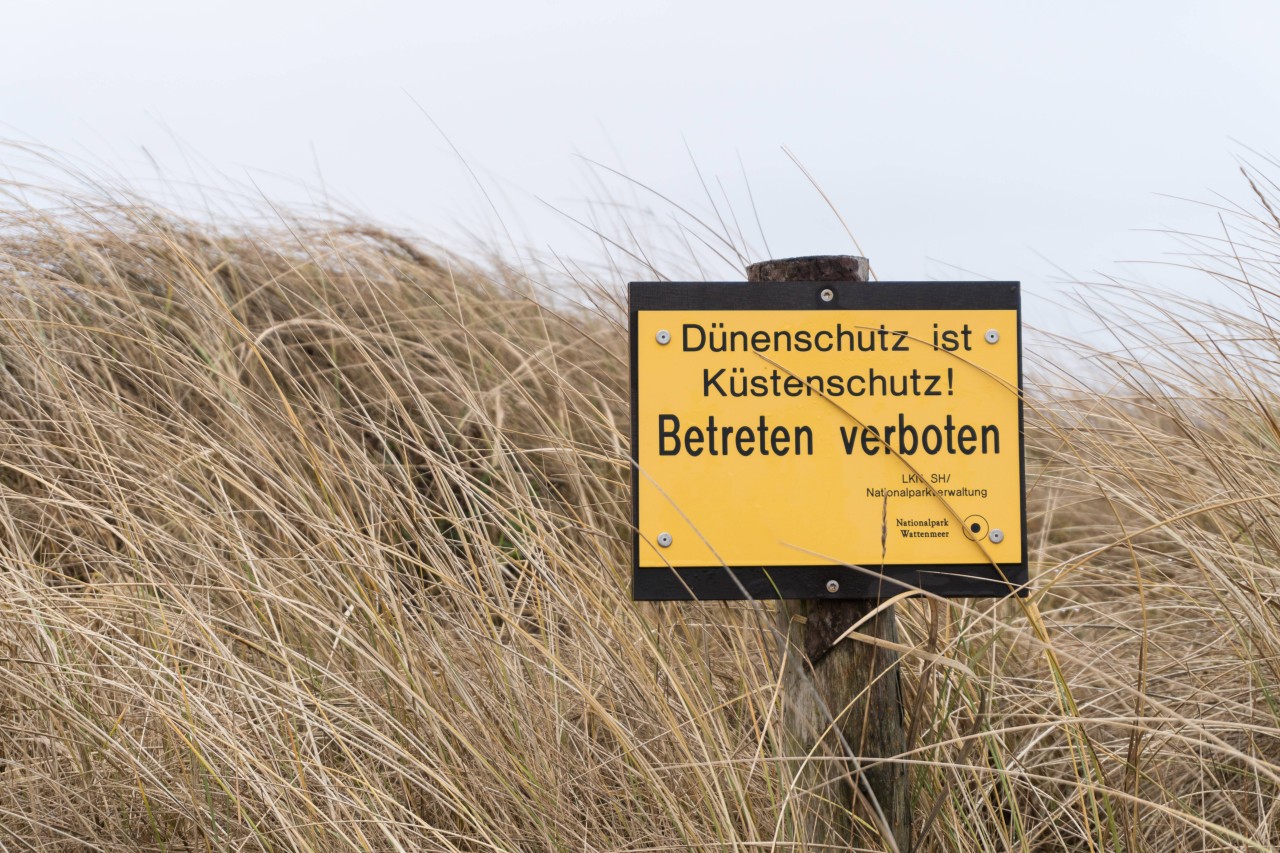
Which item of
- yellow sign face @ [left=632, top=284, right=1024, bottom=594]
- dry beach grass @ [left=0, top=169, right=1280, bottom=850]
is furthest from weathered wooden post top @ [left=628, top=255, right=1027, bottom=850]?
dry beach grass @ [left=0, top=169, right=1280, bottom=850]

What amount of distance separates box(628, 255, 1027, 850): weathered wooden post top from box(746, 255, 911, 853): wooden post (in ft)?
0.06

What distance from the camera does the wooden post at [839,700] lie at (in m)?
1.48

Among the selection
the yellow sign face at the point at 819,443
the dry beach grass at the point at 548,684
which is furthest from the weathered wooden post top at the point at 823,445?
the dry beach grass at the point at 548,684

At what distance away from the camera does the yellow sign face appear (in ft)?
4.70

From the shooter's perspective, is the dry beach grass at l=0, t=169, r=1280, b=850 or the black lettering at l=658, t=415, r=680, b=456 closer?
the black lettering at l=658, t=415, r=680, b=456

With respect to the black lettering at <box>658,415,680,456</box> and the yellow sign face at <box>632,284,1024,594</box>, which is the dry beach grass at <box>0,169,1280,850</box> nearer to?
the yellow sign face at <box>632,284,1024,594</box>

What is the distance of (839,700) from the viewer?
149cm

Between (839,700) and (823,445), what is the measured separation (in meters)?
0.37

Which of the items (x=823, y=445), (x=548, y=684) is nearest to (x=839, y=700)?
(x=823, y=445)

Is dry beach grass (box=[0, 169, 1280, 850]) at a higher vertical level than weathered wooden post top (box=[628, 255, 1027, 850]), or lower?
lower

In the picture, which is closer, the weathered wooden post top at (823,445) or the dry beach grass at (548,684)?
the weathered wooden post top at (823,445)

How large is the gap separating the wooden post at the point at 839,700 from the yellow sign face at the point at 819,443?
0.09m

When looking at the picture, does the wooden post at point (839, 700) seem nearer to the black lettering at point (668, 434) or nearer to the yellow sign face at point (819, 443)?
the yellow sign face at point (819, 443)

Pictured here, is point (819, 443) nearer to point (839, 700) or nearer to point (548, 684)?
point (839, 700)
